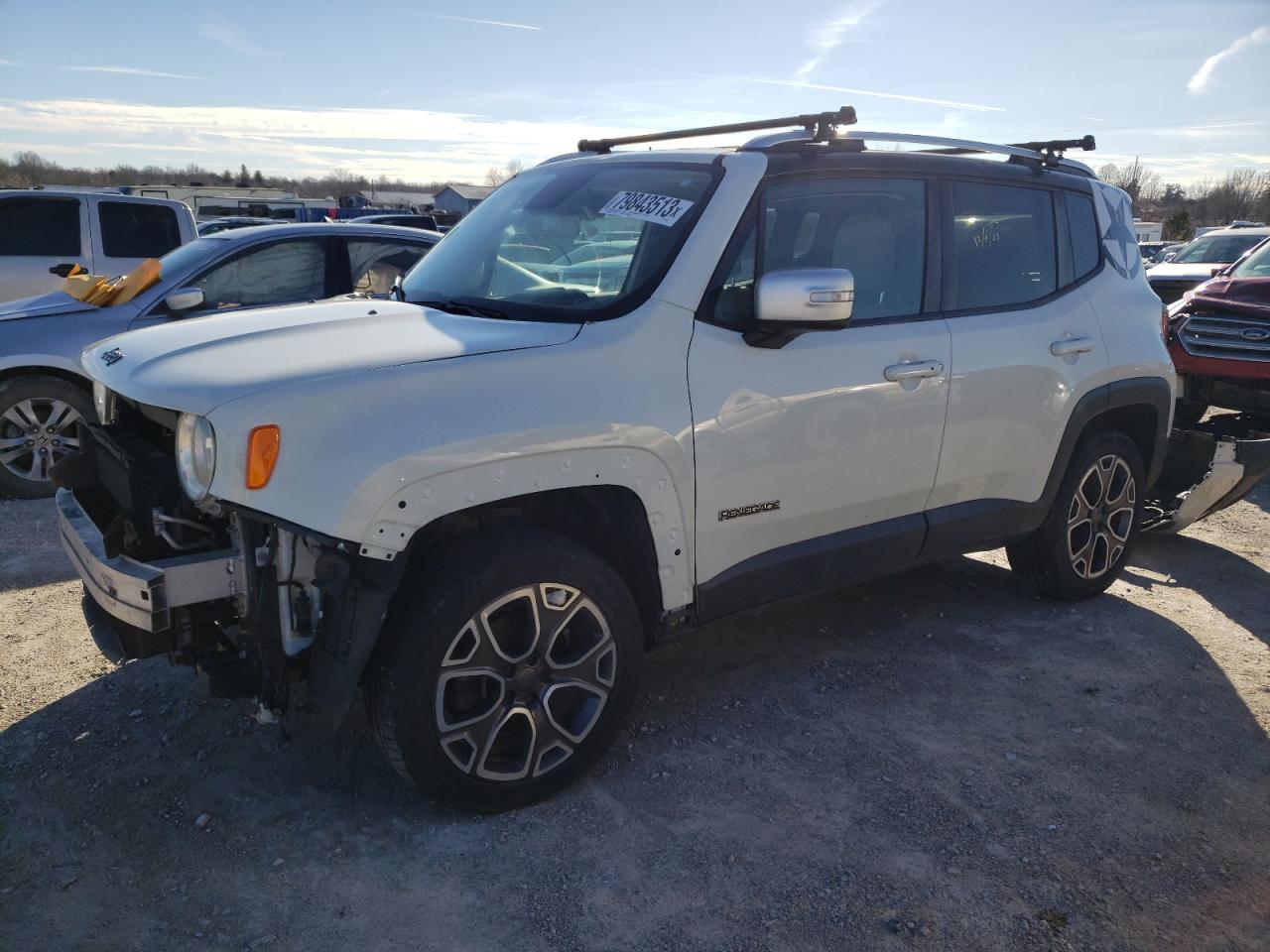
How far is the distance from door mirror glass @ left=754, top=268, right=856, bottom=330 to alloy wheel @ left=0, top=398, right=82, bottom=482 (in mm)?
5251

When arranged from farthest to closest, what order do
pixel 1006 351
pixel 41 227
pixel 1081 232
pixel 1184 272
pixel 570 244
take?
pixel 1184 272 → pixel 41 227 → pixel 1081 232 → pixel 1006 351 → pixel 570 244

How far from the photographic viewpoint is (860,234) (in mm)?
3764

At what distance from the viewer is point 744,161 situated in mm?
3459

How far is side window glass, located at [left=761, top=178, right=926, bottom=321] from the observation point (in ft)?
11.5

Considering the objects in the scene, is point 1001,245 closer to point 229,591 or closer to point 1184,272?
point 229,591

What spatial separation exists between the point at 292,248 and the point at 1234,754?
5963mm

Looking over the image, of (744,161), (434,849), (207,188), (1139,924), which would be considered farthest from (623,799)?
(207,188)

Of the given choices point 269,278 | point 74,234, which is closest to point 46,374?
point 269,278

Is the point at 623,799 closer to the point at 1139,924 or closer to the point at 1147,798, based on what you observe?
the point at 1139,924

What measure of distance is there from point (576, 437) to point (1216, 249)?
48.9 feet

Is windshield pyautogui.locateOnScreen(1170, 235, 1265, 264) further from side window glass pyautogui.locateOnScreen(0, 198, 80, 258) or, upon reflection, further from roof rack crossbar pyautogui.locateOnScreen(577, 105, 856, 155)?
side window glass pyautogui.locateOnScreen(0, 198, 80, 258)

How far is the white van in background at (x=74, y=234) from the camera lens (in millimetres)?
8523

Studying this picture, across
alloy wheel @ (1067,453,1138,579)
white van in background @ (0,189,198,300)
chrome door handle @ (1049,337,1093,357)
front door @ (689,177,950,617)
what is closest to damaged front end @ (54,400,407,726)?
front door @ (689,177,950,617)

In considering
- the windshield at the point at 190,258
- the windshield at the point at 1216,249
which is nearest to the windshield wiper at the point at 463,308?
the windshield at the point at 190,258
